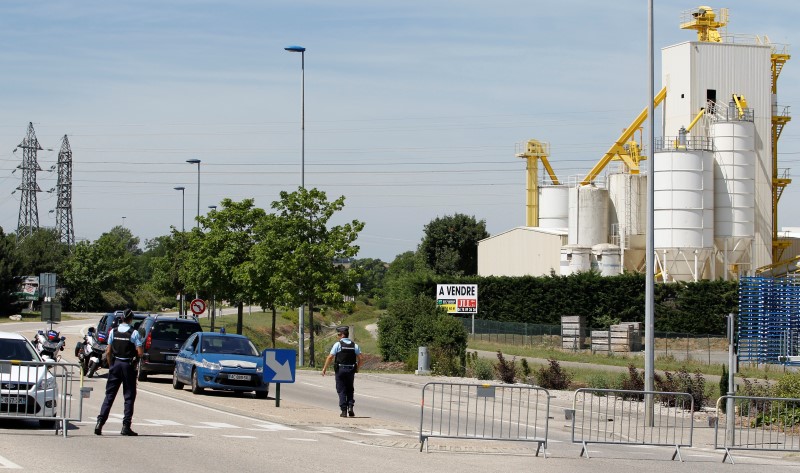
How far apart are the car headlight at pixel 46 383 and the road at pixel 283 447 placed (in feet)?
2.15

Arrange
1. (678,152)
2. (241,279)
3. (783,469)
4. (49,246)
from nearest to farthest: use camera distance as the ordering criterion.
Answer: (783,469) → (241,279) → (678,152) → (49,246)

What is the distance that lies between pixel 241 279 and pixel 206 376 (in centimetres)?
2565

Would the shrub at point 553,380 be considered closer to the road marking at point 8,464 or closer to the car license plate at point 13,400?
the car license plate at point 13,400

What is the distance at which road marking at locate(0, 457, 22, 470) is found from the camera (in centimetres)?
1167

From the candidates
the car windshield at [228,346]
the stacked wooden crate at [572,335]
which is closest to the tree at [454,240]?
the stacked wooden crate at [572,335]

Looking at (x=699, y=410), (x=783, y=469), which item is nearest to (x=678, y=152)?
(x=699, y=410)

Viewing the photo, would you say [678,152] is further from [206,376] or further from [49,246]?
[49,246]

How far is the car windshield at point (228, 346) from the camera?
26062 millimetres

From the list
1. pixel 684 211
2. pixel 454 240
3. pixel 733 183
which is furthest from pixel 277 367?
pixel 454 240

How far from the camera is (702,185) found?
68.9m

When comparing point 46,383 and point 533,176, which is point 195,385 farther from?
point 533,176

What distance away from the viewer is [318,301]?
4206 centimetres

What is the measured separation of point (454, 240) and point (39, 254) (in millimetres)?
41078

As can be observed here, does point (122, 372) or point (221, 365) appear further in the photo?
point (221, 365)
